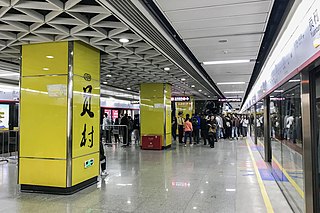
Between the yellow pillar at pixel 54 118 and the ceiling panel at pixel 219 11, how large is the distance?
2257mm

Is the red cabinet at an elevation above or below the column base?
above

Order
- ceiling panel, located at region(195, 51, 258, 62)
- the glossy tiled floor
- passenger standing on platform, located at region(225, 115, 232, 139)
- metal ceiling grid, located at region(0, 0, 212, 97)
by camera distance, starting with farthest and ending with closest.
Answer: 1. passenger standing on platform, located at region(225, 115, 232, 139)
2. ceiling panel, located at region(195, 51, 258, 62)
3. the glossy tiled floor
4. metal ceiling grid, located at region(0, 0, 212, 97)

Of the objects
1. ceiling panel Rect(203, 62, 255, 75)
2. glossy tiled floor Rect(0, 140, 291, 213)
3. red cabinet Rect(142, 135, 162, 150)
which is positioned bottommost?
glossy tiled floor Rect(0, 140, 291, 213)

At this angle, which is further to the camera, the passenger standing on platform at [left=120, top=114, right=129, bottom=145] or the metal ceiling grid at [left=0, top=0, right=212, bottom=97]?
the passenger standing on platform at [left=120, top=114, right=129, bottom=145]

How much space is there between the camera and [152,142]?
1168cm

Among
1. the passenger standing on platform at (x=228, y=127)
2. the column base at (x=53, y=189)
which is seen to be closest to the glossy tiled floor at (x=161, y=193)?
the column base at (x=53, y=189)

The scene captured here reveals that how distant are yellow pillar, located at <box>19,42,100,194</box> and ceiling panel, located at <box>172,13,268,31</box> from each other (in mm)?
2179

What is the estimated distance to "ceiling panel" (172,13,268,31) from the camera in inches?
169

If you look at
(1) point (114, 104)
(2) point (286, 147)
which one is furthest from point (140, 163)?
(1) point (114, 104)

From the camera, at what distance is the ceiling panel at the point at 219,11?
3.83m

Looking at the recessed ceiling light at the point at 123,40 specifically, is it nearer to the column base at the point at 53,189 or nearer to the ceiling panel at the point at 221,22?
the ceiling panel at the point at 221,22

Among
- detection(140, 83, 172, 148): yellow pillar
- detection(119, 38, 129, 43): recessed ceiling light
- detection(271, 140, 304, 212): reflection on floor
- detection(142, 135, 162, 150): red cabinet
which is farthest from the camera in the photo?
detection(140, 83, 172, 148): yellow pillar

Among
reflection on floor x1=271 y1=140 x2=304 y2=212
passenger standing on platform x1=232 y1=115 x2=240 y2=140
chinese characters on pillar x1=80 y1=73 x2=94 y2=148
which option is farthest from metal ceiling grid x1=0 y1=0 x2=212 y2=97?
passenger standing on platform x1=232 y1=115 x2=240 y2=140

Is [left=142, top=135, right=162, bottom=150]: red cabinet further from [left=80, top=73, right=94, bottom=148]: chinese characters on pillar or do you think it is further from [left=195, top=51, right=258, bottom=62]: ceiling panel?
[left=80, top=73, right=94, bottom=148]: chinese characters on pillar
